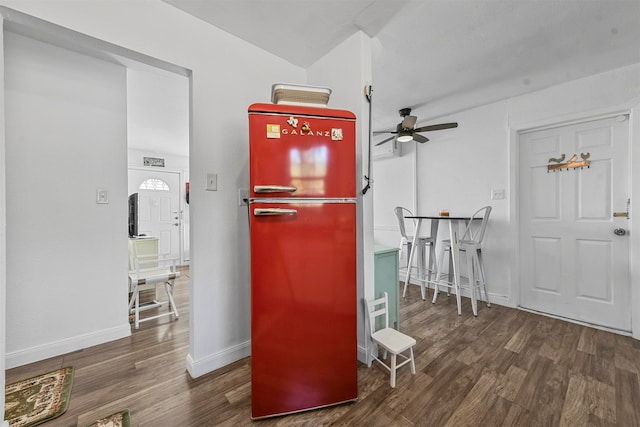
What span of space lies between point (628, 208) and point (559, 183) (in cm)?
55

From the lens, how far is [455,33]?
6.16 ft

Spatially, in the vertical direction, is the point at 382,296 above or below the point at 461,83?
below

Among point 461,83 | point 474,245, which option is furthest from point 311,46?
point 474,245

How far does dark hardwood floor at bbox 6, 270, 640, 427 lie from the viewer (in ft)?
4.58

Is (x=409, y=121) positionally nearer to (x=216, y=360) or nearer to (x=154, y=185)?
(x=216, y=360)

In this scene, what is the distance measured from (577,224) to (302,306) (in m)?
3.08

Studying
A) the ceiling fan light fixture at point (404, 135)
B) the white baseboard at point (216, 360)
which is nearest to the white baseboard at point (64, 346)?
the white baseboard at point (216, 360)

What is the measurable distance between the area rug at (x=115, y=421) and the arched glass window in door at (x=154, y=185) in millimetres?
4915

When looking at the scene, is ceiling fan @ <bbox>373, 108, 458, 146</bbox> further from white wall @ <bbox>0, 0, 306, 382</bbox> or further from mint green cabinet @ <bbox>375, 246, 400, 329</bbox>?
white wall @ <bbox>0, 0, 306, 382</bbox>

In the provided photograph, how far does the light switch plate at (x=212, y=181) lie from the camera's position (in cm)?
180

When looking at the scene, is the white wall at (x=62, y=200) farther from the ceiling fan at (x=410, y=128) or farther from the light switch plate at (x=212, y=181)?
the ceiling fan at (x=410, y=128)

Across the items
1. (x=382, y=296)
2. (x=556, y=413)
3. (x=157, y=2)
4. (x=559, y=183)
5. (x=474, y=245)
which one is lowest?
(x=556, y=413)

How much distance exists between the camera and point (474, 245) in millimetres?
2904

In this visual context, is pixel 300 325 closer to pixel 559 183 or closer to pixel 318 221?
pixel 318 221
